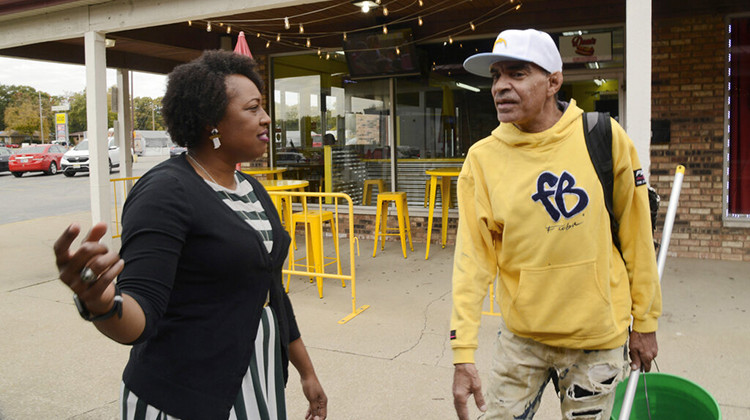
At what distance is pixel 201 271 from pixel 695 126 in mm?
7123

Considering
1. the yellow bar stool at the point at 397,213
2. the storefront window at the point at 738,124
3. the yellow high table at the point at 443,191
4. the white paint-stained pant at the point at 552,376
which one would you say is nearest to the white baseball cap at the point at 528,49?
the white paint-stained pant at the point at 552,376

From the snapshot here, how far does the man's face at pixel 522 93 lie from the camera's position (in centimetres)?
209

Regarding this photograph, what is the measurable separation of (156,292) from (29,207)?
17.3 m

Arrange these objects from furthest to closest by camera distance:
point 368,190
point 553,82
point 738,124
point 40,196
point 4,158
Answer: point 4,158, point 40,196, point 368,190, point 738,124, point 553,82

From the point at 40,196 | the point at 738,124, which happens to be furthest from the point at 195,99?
the point at 40,196

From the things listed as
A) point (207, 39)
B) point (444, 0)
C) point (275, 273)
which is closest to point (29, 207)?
point (207, 39)

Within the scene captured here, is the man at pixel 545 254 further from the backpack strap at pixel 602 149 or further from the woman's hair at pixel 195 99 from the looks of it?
the woman's hair at pixel 195 99

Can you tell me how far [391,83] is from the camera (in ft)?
30.2

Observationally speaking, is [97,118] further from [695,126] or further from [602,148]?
[695,126]

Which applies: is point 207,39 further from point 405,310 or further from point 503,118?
point 503,118

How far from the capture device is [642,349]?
7.27ft

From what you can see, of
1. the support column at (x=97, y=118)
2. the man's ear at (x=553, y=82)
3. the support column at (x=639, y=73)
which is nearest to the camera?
the man's ear at (x=553, y=82)

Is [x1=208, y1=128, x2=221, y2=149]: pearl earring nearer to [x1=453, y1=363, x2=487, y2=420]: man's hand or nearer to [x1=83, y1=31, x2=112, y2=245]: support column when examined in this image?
[x1=453, y1=363, x2=487, y2=420]: man's hand

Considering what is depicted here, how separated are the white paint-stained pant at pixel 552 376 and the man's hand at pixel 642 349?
0.27 feet
